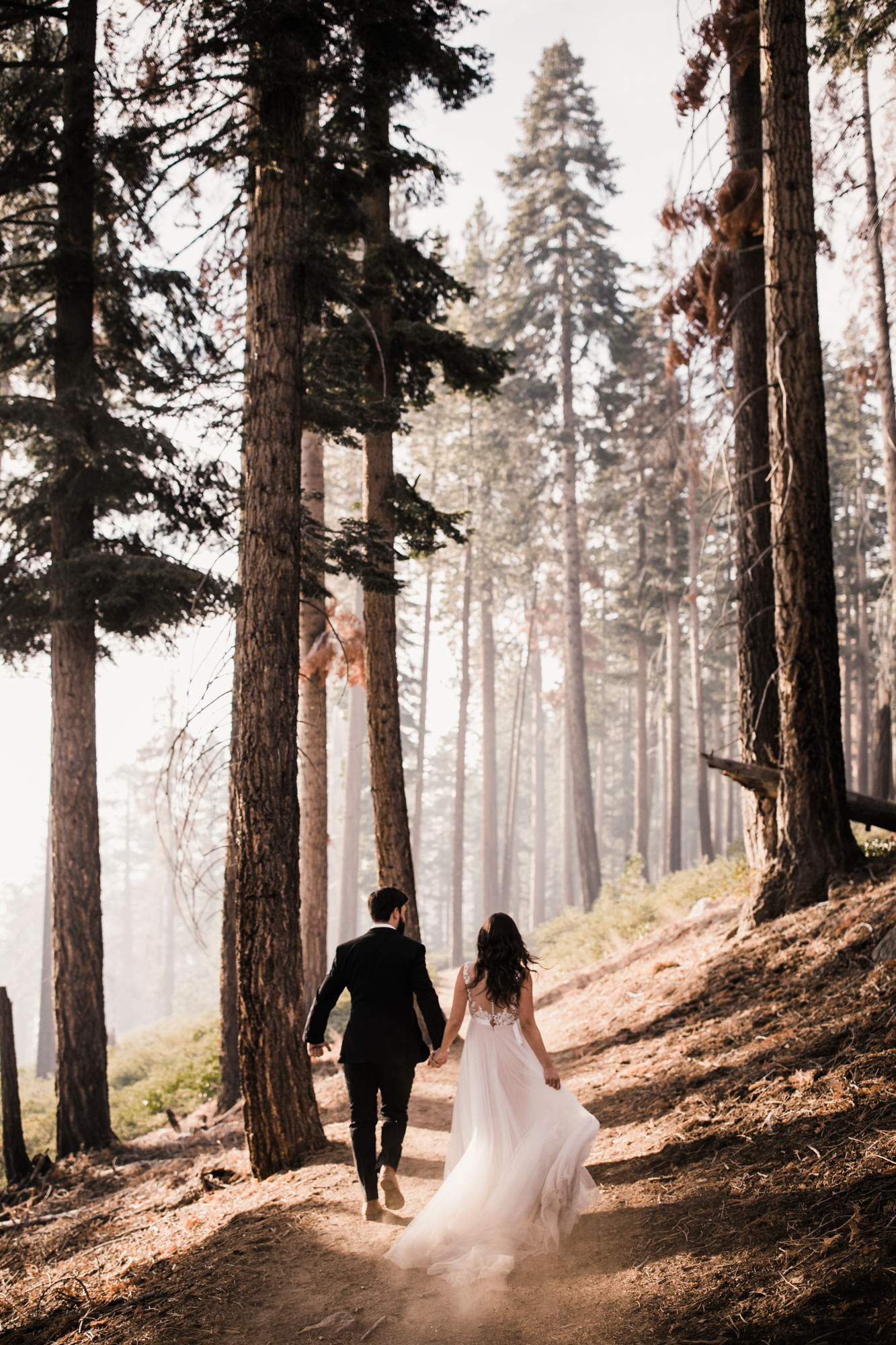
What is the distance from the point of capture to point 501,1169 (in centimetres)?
464

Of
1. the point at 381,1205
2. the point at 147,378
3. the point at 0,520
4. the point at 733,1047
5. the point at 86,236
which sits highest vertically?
the point at 86,236

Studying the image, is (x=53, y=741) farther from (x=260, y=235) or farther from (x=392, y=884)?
(x=260, y=235)

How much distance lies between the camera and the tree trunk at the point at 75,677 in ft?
32.3

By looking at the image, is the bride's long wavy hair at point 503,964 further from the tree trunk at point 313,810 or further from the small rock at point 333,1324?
the tree trunk at point 313,810

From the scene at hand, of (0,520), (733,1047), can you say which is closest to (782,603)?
(733,1047)

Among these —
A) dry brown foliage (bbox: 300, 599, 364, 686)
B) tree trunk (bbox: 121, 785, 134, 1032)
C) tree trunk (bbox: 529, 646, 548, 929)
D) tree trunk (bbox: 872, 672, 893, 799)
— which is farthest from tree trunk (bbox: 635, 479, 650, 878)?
tree trunk (bbox: 121, 785, 134, 1032)

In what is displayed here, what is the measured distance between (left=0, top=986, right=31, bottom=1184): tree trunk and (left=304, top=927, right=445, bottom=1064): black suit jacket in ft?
17.4

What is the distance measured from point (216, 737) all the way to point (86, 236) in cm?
752

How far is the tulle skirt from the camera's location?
14.2 feet

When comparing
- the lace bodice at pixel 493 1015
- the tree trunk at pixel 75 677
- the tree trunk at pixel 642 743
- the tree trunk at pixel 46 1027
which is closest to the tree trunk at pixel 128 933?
the tree trunk at pixel 46 1027

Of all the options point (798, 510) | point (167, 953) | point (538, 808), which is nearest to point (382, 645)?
point (798, 510)

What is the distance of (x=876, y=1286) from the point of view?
2.97 m

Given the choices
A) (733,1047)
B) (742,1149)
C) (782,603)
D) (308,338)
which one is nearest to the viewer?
(742,1149)

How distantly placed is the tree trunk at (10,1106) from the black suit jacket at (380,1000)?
5317 mm
